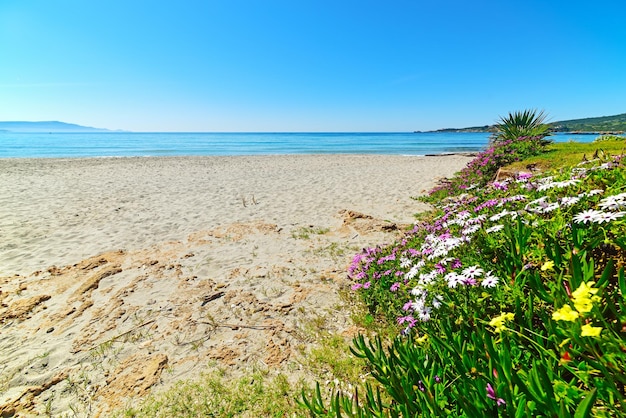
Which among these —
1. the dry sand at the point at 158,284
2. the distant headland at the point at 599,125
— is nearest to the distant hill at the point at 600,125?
the distant headland at the point at 599,125

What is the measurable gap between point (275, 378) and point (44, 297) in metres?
3.92

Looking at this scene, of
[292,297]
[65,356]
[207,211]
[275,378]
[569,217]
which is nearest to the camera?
[569,217]

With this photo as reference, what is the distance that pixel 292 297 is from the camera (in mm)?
4336

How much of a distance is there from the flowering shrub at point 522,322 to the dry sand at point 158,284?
1.53 metres

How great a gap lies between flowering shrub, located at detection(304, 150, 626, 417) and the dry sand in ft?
5.01

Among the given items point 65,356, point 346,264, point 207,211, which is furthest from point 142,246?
point 346,264

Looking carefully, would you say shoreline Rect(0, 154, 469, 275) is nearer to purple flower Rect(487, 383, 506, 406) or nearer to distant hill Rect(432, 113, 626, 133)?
purple flower Rect(487, 383, 506, 406)

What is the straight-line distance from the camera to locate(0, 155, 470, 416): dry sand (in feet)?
10.0

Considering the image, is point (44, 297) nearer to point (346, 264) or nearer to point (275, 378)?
point (275, 378)

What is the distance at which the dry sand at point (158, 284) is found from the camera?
3061 millimetres

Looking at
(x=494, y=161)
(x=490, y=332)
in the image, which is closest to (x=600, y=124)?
(x=494, y=161)

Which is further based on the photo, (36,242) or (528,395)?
(36,242)

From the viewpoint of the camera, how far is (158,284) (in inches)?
188

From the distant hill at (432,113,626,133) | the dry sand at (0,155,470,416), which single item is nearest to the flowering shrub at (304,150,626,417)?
the dry sand at (0,155,470,416)
